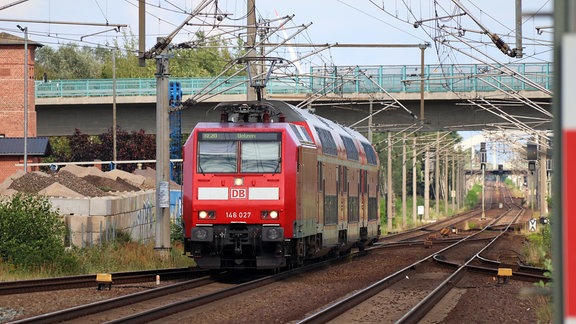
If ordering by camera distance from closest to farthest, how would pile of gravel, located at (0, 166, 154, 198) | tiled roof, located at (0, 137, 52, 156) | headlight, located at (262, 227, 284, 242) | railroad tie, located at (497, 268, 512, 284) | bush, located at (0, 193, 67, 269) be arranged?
headlight, located at (262, 227, 284, 242) → railroad tie, located at (497, 268, 512, 284) → bush, located at (0, 193, 67, 269) → pile of gravel, located at (0, 166, 154, 198) → tiled roof, located at (0, 137, 52, 156)

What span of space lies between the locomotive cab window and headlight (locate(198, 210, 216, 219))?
82 centimetres

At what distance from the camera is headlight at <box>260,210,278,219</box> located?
21.9m

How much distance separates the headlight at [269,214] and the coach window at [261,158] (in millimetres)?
826

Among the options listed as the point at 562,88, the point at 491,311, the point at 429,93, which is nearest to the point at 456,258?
the point at 491,311

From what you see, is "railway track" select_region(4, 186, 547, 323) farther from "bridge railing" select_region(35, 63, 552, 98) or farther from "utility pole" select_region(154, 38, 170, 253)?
"bridge railing" select_region(35, 63, 552, 98)

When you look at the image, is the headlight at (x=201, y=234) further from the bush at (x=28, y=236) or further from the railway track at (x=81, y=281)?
the bush at (x=28, y=236)

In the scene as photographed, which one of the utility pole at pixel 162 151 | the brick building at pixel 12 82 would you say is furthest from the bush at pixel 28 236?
the brick building at pixel 12 82

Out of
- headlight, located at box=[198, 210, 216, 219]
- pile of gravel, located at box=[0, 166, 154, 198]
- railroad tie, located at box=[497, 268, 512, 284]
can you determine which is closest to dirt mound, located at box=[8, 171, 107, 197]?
pile of gravel, located at box=[0, 166, 154, 198]

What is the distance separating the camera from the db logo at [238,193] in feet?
72.3

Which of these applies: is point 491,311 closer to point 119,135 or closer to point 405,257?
point 405,257

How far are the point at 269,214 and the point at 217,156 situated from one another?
163 centimetres

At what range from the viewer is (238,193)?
22.0m

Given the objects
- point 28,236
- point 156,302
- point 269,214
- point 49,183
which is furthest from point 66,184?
point 156,302

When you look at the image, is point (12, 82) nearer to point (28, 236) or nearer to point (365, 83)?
point (365, 83)
